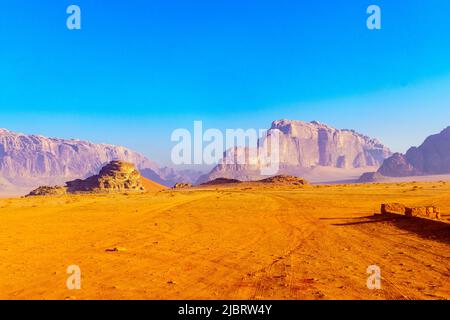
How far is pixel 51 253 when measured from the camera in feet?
43.7

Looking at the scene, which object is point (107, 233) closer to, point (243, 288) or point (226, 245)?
point (226, 245)

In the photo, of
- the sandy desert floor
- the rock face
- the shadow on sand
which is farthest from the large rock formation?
the shadow on sand

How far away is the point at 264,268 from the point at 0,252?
9.14 m

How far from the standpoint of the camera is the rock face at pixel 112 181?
118 meters

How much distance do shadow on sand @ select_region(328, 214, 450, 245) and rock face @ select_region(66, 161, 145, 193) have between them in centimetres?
10497

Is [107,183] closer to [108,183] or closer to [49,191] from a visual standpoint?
[108,183]

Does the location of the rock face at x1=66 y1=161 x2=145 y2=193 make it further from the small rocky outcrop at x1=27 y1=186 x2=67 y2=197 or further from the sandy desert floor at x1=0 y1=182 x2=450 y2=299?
the sandy desert floor at x1=0 y1=182 x2=450 y2=299

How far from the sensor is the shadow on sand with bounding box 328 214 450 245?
15.1 metres

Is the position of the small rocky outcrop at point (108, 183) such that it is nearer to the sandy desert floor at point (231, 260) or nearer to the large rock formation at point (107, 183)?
the large rock formation at point (107, 183)

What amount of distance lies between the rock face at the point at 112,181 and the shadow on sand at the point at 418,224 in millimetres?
104969

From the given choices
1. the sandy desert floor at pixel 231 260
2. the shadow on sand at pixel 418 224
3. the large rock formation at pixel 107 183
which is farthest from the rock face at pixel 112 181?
the shadow on sand at pixel 418 224

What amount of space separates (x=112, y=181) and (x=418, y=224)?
11477cm

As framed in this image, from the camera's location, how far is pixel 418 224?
58.3 ft

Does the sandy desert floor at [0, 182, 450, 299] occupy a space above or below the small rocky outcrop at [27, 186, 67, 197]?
above
